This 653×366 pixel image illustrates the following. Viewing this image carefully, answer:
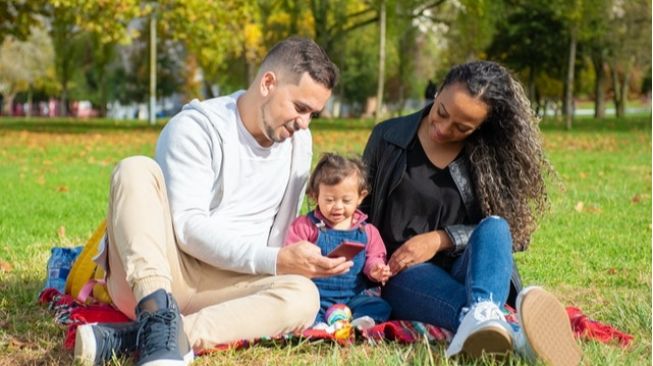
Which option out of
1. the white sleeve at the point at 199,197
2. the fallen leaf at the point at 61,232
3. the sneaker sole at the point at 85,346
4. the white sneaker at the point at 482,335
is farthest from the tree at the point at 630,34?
the sneaker sole at the point at 85,346

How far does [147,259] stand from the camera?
12.9ft

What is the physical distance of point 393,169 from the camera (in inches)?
190

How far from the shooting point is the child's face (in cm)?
459

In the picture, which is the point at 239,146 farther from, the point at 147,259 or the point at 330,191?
the point at 147,259

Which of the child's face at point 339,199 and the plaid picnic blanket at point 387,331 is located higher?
the child's face at point 339,199

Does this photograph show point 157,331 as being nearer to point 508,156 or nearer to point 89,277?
point 89,277

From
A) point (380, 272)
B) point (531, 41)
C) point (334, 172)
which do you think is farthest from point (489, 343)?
point (531, 41)

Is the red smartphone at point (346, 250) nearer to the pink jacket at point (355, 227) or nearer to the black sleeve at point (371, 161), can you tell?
the pink jacket at point (355, 227)

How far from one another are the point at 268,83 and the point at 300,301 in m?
0.97

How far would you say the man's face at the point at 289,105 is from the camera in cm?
432

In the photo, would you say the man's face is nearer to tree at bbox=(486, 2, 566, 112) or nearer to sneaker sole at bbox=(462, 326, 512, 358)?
sneaker sole at bbox=(462, 326, 512, 358)

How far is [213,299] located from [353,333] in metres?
0.64

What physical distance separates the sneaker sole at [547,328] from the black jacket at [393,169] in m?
0.93

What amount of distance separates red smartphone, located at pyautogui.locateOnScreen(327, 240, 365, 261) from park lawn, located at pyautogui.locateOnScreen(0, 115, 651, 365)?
402mm
